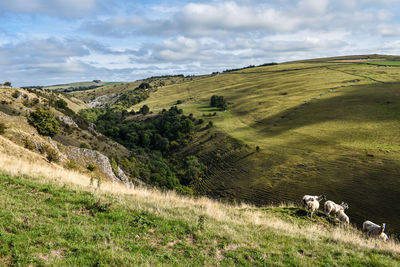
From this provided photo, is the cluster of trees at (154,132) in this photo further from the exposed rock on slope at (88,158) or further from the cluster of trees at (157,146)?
the exposed rock on slope at (88,158)

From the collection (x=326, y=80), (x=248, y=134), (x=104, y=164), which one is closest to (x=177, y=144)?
(x=248, y=134)

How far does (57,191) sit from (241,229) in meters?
9.86

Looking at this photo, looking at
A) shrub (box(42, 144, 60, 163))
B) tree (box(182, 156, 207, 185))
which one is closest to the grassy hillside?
tree (box(182, 156, 207, 185))

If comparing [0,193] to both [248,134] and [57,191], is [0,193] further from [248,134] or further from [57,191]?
[248,134]

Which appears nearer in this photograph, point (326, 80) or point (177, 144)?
point (177, 144)

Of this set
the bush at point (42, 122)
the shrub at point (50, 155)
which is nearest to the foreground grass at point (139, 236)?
the shrub at point (50, 155)

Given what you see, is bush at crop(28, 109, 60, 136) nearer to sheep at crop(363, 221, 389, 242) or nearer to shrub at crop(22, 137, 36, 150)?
shrub at crop(22, 137, 36, 150)

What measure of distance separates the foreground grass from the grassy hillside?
1015 inches

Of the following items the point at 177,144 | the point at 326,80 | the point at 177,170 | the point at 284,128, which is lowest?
the point at 177,170

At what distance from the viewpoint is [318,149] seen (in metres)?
52.6

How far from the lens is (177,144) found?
314ft

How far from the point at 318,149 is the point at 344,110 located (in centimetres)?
3327

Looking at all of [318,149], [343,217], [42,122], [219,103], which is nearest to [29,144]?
[42,122]

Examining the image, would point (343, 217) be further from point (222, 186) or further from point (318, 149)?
point (222, 186)
